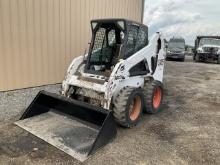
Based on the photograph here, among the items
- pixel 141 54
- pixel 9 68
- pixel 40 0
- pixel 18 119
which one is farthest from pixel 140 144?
pixel 40 0

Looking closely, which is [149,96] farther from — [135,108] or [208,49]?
[208,49]

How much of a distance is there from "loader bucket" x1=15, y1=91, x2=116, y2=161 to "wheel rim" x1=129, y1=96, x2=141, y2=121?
2.58 feet

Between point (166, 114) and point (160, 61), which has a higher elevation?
point (160, 61)

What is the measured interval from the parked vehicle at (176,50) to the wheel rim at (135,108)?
14.9m

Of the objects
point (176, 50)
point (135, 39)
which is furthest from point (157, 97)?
point (176, 50)

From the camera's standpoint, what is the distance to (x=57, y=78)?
7809 mm

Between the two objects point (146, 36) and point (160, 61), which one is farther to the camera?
point (160, 61)

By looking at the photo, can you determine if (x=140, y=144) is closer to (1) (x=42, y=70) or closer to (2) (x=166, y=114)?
(2) (x=166, y=114)

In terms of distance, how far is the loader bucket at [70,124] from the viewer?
370 cm

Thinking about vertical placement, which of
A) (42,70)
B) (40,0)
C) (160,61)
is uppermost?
(40,0)

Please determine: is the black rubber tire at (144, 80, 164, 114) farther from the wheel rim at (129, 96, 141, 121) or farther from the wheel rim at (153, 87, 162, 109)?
the wheel rim at (129, 96, 141, 121)

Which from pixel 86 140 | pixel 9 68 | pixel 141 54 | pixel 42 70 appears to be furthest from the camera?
pixel 42 70

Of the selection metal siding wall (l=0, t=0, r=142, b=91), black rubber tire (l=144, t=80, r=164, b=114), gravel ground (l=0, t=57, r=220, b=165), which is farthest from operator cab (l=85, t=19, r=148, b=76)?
metal siding wall (l=0, t=0, r=142, b=91)

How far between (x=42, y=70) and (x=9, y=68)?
1.05 metres
